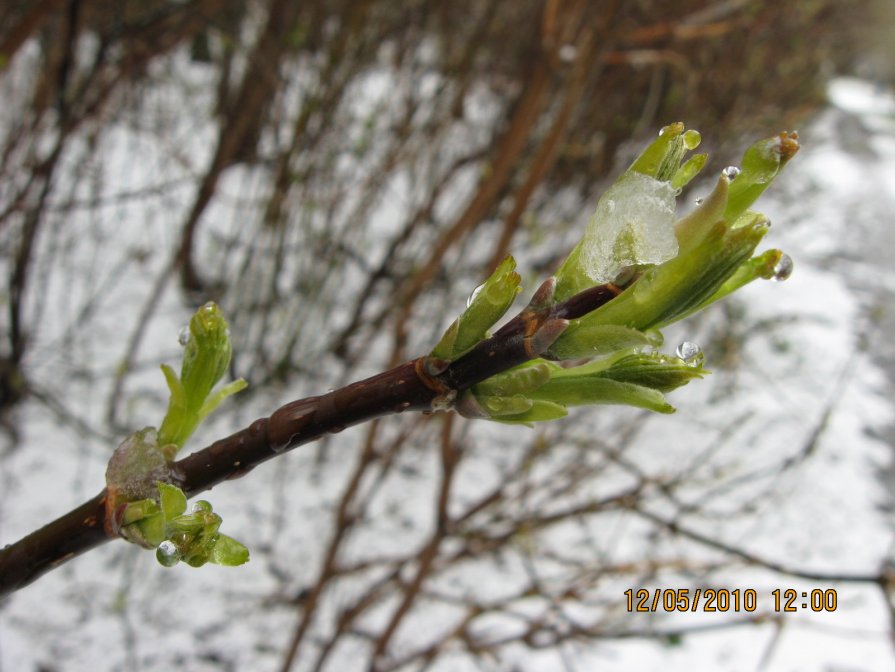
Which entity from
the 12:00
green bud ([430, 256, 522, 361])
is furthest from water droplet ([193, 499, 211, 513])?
the 12:00

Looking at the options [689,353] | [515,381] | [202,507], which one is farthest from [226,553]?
[689,353]

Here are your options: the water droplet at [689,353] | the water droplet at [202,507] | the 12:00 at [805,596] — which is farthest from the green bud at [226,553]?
the 12:00 at [805,596]

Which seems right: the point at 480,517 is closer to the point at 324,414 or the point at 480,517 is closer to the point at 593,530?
the point at 593,530

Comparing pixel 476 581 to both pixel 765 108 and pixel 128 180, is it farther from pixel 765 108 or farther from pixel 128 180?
pixel 765 108

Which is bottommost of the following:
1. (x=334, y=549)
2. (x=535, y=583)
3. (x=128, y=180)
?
(x=535, y=583)

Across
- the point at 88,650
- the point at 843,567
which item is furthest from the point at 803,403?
the point at 88,650

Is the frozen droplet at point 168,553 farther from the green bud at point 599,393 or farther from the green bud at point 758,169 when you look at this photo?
the green bud at point 758,169
